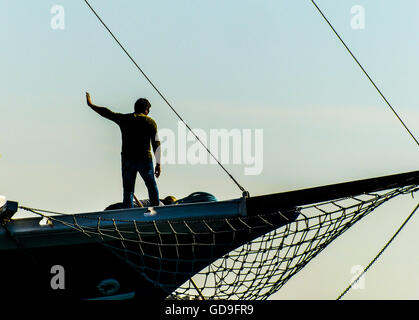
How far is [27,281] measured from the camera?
20250 millimetres

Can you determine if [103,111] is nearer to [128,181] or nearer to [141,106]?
[141,106]

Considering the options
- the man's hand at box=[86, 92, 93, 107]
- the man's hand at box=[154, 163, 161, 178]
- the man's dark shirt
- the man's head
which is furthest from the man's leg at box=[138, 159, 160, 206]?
the man's hand at box=[86, 92, 93, 107]

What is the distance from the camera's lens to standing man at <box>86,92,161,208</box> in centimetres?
2052

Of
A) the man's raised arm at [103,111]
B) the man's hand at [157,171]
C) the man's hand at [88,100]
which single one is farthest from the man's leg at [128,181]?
the man's hand at [88,100]

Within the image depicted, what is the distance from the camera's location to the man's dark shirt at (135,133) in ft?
67.4

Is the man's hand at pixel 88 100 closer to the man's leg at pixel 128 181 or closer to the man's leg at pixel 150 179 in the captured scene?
the man's leg at pixel 128 181

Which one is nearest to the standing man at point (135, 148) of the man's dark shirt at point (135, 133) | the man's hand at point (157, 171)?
the man's dark shirt at point (135, 133)

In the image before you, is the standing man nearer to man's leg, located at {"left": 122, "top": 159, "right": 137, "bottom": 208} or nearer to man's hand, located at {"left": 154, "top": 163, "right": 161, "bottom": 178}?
man's leg, located at {"left": 122, "top": 159, "right": 137, "bottom": 208}

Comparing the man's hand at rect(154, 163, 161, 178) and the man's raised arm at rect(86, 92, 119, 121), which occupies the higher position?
the man's raised arm at rect(86, 92, 119, 121)

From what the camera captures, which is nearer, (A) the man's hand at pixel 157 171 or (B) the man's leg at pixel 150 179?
(B) the man's leg at pixel 150 179

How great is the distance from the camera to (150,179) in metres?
20.6

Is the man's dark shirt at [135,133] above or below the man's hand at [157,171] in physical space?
above
